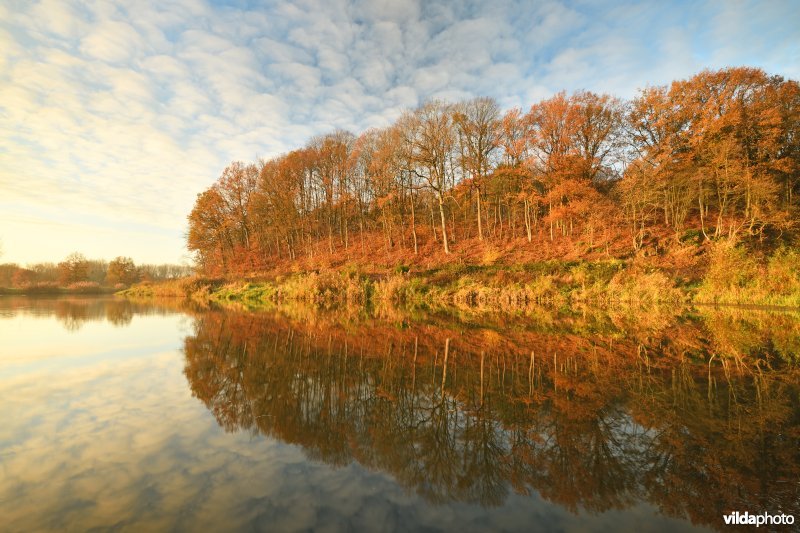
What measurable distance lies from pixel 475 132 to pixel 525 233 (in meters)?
11.3

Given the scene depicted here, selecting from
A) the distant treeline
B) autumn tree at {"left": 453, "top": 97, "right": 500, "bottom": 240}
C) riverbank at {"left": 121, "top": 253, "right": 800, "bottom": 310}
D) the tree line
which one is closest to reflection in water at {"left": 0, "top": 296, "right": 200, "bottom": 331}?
riverbank at {"left": 121, "top": 253, "right": 800, "bottom": 310}

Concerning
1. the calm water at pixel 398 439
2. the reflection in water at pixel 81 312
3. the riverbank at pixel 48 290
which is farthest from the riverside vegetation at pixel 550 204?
the calm water at pixel 398 439

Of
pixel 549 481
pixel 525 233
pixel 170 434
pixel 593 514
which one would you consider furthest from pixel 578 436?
pixel 525 233

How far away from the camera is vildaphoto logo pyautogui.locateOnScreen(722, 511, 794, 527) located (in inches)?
98.7

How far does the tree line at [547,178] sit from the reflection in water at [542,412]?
21.7m

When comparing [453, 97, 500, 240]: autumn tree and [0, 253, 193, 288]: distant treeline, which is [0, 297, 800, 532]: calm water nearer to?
[453, 97, 500, 240]: autumn tree

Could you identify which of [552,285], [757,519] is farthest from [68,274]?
[757,519]

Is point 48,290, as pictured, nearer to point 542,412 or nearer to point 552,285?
point 552,285

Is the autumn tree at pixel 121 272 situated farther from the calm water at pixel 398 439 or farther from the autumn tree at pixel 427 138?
the calm water at pixel 398 439

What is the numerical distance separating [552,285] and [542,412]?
19.4m

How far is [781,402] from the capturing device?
4902 mm

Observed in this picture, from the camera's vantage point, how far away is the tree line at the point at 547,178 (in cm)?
2669

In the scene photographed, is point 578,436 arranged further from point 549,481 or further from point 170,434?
point 170,434

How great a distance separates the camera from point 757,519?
2551mm
